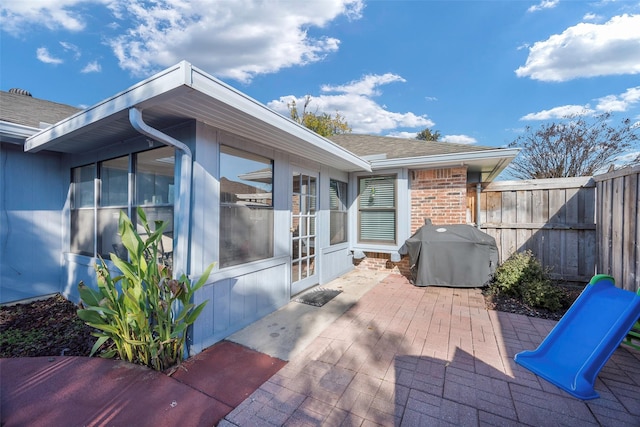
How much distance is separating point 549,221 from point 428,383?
15.2ft

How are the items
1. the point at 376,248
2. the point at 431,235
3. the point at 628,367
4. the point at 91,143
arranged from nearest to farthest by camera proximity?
1. the point at 628,367
2. the point at 91,143
3. the point at 431,235
4. the point at 376,248

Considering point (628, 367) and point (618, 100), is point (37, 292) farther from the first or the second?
point (618, 100)

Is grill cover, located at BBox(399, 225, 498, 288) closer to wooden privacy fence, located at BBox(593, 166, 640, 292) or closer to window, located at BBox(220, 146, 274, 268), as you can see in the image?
wooden privacy fence, located at BBox(593, 166, 640, 292)

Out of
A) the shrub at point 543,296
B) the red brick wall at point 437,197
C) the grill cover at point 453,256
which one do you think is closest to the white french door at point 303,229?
the grill cover at point 453,256

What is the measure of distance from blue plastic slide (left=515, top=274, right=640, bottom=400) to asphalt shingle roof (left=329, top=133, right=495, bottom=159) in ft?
9.76

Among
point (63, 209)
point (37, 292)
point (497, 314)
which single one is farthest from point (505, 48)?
point (37, 292)

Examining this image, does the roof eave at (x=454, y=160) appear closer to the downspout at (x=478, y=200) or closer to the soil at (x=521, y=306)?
the downspout at (x=478, y=200)

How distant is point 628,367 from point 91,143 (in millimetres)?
6418

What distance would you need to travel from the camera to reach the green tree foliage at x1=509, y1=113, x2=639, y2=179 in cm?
1046

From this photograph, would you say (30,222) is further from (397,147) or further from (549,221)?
(549,221)

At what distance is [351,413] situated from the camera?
190 cm

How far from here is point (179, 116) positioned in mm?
2648

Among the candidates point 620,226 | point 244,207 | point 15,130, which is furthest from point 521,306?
point 15,130

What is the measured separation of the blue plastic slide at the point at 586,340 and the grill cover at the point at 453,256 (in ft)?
6.42
